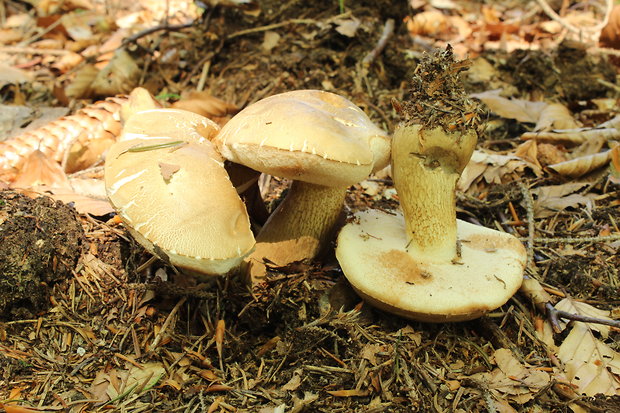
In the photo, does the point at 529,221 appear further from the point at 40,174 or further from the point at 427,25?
the point at 427,25

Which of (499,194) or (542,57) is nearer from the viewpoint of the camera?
(499,194)

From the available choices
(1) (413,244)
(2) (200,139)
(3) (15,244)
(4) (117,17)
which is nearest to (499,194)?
(1) (413,244)

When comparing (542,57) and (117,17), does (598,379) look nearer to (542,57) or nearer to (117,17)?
(542,57)

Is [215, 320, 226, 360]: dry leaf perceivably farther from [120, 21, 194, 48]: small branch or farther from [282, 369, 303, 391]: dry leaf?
[120, 21, 194, 48]: small branch

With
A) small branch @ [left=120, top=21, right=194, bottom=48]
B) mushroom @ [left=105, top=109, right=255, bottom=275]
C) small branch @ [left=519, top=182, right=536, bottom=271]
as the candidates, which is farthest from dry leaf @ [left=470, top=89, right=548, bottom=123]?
small branch @ [left=120, top=21, right=194, bottom=48]

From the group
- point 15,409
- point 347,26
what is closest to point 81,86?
point 347,26

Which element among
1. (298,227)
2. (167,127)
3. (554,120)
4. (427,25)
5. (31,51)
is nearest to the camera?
(167,127)

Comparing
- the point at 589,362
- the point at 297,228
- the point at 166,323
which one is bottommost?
the point at 166,323
